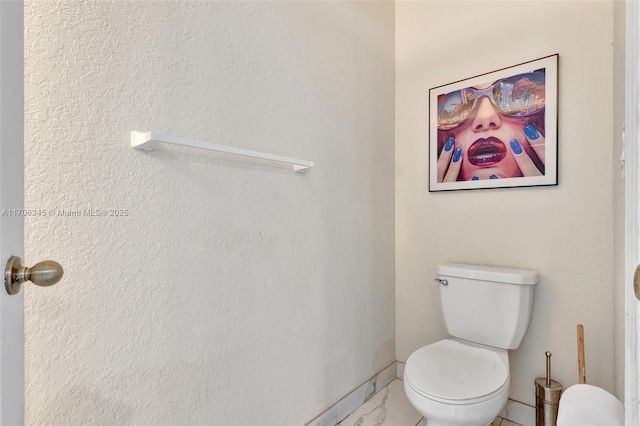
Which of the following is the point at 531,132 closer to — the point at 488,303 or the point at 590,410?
the point at 488,303

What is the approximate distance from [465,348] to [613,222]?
2.75 feet

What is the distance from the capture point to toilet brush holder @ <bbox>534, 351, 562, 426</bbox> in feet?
4.53

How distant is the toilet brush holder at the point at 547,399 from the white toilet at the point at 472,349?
0.66ft

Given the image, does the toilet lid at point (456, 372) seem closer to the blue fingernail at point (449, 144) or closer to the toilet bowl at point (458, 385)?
the toilet bowl at point (458, 385)

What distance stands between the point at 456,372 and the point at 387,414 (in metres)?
0.55

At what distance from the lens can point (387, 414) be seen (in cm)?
161

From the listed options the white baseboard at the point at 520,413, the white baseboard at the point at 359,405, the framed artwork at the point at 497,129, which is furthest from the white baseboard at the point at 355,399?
the framed artwork at the point at 497,129

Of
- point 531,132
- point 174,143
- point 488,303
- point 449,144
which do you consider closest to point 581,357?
point 488,303

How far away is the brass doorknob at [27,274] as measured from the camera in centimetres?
48

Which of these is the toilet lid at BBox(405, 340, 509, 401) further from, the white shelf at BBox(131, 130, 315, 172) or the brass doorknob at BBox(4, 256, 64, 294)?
the brass doorknob at BBox(4, 256, 64, 294)

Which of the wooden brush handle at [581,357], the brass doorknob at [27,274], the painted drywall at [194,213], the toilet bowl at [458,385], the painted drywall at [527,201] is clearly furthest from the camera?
the painted drywall at [527,201]

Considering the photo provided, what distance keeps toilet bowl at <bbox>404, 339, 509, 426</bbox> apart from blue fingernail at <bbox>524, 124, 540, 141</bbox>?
1.04 metres

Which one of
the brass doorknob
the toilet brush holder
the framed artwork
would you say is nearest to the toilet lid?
the toilet brush holder

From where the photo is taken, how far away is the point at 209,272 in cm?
106
